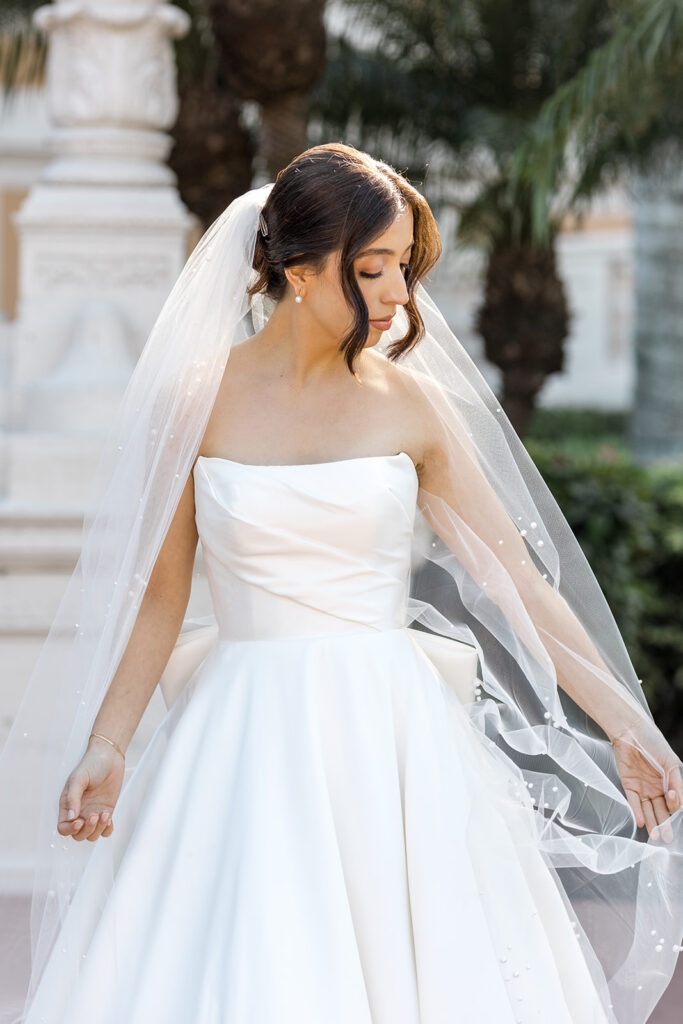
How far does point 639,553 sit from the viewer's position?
6.38m

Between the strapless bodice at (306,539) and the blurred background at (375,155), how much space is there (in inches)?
23.8

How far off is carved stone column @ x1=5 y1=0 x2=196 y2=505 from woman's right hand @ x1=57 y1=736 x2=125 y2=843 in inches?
106

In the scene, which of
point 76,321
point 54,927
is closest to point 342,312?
point 54,927

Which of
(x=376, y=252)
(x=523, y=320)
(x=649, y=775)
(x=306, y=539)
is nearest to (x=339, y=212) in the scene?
(x=376, y=252)

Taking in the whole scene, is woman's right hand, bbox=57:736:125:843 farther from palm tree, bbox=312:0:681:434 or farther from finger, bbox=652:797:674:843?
palm tree, bbox=312:0:681:434

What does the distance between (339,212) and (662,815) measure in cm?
117

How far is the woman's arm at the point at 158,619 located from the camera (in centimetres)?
234

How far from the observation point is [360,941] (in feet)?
7.00

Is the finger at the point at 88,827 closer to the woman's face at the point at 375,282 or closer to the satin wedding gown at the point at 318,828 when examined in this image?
the satin wedding gown at the point at 318,828

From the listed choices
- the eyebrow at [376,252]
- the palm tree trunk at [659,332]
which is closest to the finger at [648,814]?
the eyebrow at [376,252]

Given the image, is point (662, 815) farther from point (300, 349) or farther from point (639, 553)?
point (639, 553)

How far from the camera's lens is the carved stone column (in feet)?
16.2

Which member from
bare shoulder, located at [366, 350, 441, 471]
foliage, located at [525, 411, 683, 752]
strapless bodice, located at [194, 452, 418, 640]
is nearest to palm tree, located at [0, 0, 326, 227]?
foliage, located at [525, 411, 683, 752]

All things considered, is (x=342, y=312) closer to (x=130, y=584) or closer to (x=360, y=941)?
(x=130, y=584)
